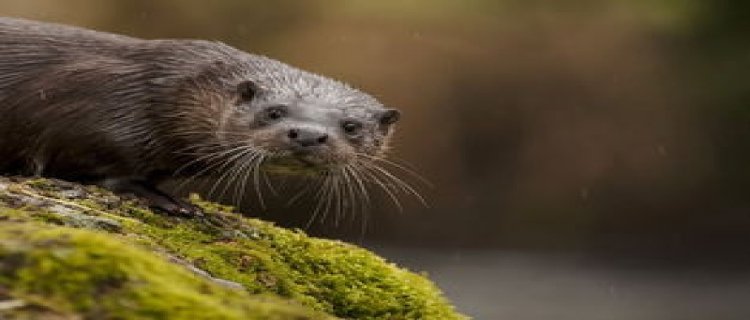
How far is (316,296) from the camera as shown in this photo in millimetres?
5773

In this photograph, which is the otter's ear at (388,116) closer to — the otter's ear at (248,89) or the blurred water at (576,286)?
the otter's ear at (248,89)

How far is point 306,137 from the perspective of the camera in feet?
21.8

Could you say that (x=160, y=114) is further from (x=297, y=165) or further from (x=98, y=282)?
(x=98, y=282)

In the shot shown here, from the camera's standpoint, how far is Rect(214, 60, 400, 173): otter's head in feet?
22.0

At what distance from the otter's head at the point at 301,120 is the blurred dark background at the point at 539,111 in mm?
11725

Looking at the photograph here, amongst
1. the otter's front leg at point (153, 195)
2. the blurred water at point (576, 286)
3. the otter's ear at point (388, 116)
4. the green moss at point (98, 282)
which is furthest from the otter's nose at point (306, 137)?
the blurred water at point (576, 286)

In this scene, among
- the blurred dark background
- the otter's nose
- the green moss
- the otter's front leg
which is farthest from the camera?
the blurred dark background

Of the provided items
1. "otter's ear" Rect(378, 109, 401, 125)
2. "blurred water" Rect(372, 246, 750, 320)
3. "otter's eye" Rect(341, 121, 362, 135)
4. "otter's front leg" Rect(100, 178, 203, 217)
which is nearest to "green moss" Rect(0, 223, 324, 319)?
"otter's front leg" Rect(100, 178, 203, 217)

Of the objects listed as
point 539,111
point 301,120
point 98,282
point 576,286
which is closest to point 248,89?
point 301,120

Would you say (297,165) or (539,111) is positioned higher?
(539,111)

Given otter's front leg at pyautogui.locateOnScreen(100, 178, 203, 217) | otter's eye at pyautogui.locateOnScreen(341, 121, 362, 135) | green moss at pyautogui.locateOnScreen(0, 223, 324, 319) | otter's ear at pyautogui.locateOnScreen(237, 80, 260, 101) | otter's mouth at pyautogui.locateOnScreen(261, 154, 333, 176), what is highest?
otter's ear at pyautogui.locateOnScreen(237, 80, 260, 101)

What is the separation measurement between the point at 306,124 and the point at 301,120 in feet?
0.17

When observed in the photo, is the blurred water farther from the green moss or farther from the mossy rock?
the green moss

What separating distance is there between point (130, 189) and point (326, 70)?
492 inches
